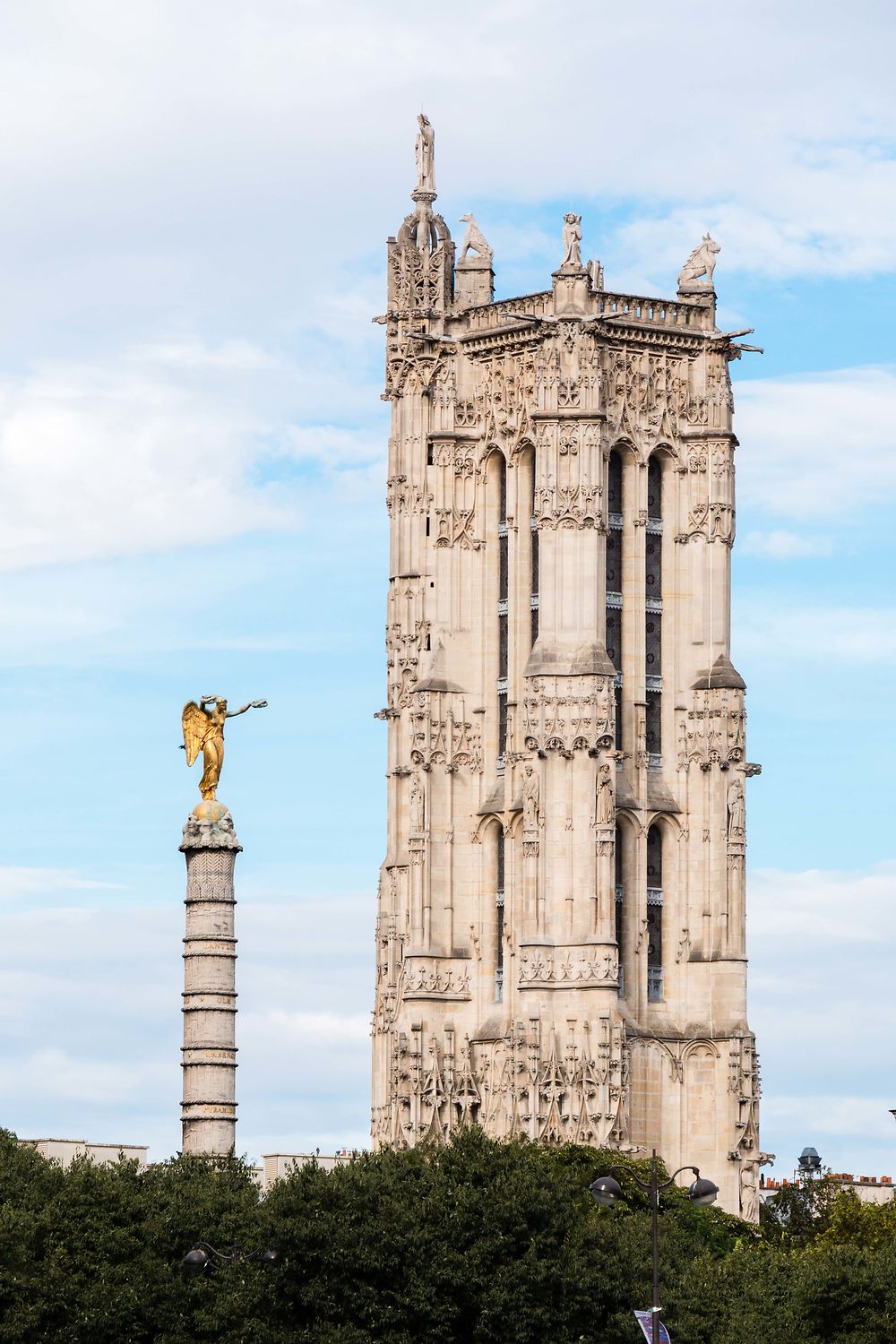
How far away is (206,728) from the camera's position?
10762 cm

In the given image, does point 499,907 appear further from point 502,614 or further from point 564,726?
point 502,614

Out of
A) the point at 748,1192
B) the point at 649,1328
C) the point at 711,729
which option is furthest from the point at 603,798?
the point at 649,1328

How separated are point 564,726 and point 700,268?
54.3 feet

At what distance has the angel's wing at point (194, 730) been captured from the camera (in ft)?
353

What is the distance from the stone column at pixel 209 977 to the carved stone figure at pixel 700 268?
115 feet

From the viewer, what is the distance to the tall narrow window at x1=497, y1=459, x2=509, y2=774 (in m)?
133

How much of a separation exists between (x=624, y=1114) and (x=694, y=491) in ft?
65.3

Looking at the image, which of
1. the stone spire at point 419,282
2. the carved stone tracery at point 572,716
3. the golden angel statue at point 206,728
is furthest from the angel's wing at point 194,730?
the stone spire at point 419,282

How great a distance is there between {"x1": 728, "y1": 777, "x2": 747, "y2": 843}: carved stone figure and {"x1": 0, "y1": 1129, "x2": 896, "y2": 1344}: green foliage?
104ft

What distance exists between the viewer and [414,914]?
13212 cm

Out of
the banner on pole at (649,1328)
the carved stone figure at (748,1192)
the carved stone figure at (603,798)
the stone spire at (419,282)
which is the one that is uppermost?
the stone spire at (419,282)

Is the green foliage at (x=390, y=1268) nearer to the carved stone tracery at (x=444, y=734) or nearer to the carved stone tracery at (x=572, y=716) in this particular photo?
the carved stone tracery at (x=572, y=716)

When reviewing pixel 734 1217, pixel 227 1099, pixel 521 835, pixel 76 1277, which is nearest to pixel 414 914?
pixel 521 835

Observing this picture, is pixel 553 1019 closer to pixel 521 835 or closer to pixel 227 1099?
pixel 521 835
